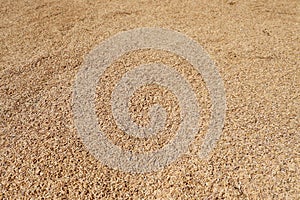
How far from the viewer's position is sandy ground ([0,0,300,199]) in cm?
246

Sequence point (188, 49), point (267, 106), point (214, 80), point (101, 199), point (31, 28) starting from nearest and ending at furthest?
point (101, 199) → point (267, 106) → point (214, 80) → point (188, 49) → point (31, 28)

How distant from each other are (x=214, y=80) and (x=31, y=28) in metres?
2.00

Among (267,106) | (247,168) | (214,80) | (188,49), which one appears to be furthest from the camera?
(188,49)

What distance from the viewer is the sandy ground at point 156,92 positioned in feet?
8.07

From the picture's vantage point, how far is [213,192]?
2410mm

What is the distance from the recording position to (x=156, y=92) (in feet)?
10.4

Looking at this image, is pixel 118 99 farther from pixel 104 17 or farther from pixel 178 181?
pixel 104 17

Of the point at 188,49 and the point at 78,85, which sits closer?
the point at 78,85

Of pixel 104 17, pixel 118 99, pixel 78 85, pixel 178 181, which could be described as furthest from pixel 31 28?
pixel 178 181

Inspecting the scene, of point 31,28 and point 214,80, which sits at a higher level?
point 31,28

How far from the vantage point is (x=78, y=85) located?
3223 millimetres

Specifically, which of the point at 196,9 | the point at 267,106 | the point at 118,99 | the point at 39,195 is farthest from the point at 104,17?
the point at 39,195

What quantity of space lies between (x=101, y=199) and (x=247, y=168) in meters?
1.00

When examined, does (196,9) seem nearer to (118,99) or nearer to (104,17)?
(104,17)
